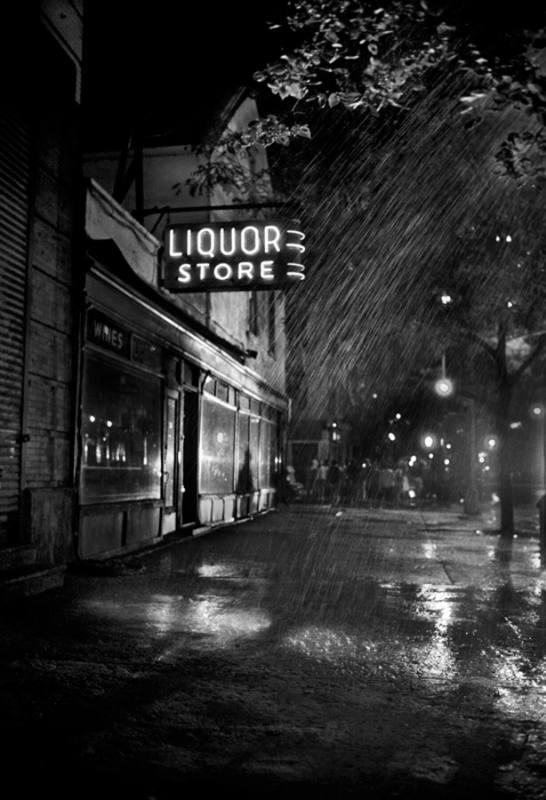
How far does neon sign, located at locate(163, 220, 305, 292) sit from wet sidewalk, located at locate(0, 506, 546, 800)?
5.48 m

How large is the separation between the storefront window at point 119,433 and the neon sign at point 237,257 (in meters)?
2.05

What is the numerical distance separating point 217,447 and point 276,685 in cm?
1280

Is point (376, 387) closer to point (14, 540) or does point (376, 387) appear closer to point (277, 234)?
point (277, 234)

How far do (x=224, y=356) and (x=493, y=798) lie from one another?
14962 millimetres

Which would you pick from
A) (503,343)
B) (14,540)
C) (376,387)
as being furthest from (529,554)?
(376,387)

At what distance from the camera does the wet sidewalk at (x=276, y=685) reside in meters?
3.51

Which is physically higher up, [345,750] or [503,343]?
[503,343]

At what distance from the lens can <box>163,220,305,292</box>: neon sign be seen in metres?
13.2

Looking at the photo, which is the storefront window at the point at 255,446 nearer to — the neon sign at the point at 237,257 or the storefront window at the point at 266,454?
the storefront window at the point at 266,454

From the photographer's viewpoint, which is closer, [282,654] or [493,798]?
[493,798]

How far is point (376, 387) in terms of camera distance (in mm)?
44812

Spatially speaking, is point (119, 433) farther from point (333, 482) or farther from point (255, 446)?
point (333, 482)

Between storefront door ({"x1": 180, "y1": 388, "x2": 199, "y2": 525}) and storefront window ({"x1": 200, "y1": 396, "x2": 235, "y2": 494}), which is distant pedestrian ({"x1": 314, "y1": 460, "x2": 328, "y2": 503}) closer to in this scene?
storefront window ({"x1": 200, "y1": 396, "x2": 235, "y2": 494})

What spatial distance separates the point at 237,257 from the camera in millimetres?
13211
